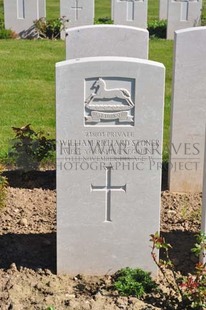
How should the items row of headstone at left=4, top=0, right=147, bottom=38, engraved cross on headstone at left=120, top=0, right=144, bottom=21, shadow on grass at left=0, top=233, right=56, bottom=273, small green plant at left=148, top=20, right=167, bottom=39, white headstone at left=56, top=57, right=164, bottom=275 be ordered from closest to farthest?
white headstone at left=56, top=57, right=164, bottom=275, shadow on grass at left=0, top=233, right=56, bottom=273, row of headstone at left=4, top=0, right=147, bottom=38, engraved cross on headstone at left=120, top=0, right=144, bottom=21, small green plant at left=148, top=20, right=167, bottom=39

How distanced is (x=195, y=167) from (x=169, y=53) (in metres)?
7.39

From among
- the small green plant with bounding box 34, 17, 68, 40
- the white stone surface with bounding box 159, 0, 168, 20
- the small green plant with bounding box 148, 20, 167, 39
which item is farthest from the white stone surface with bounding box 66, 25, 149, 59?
the white stone surface with bounding box 159, 0, 168, 20

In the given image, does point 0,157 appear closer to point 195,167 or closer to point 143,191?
point 195,167

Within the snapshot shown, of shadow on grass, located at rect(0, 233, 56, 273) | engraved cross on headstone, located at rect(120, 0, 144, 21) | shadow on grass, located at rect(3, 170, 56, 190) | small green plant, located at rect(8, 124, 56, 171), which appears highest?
engraved cross on headstone, located at rect(120, 0, 144, 21)

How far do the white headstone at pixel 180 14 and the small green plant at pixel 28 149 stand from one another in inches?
373

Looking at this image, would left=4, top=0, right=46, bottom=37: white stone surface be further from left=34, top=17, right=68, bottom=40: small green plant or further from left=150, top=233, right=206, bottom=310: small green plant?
left=150, top=233, right=206, bottom=310: small green plant

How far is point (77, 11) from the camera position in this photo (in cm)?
1548

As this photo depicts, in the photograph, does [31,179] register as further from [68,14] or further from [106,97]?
[68,14]

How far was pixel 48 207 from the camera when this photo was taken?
615 centimetres

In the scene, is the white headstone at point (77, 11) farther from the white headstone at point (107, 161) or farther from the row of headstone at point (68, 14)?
the white headstone at point (107, 161)

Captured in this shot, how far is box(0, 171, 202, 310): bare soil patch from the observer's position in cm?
450

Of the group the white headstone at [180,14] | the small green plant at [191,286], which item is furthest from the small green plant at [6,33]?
the small green plant at [191,286]

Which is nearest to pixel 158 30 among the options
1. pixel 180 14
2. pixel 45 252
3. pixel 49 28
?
pixel 180 14

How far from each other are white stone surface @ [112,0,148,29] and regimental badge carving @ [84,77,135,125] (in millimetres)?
11701
